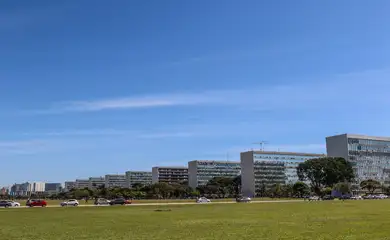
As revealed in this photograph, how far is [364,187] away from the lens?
179250mm

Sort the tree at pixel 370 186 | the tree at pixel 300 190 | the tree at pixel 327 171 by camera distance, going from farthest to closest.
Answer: the tree at pixel 370 186
the tree at pixel 327 171
the tree at pixel 300 190

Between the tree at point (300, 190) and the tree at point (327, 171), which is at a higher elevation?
the tree at point (327, 171)

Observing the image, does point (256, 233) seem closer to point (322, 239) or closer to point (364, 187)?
point (322, 239)

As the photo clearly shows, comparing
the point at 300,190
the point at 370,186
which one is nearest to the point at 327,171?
A: the point at 300,190

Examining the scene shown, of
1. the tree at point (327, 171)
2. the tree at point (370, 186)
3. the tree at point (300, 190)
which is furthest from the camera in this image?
the tree at point (370, 186)

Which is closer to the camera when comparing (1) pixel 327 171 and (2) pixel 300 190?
(2) pixel 300 190

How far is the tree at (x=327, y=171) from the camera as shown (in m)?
162

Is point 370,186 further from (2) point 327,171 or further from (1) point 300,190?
(1) point 300,190

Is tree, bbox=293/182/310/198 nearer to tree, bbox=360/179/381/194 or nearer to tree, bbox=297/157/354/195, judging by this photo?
tree, bbox=297/157/354/195

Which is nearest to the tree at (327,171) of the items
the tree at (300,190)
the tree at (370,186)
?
the tree at (300,190)

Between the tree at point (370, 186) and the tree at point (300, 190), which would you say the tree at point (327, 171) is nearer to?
the tree at point (300, 190)

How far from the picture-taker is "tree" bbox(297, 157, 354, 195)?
16175 centimetres

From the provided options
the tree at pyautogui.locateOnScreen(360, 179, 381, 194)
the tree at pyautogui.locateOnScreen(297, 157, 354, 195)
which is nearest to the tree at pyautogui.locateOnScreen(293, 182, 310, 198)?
the tree at pyautogui.locateOnScreen(297, 157, 354, 195)

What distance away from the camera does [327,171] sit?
6403 inches
